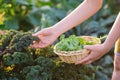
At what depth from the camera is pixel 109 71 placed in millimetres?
4551

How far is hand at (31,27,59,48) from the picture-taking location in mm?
2871

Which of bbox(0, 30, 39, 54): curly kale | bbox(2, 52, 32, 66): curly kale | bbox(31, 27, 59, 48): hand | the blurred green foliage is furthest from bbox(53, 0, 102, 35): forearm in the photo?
the blurred green foliage

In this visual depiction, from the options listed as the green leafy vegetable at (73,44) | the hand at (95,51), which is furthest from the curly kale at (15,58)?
the hand at (95,51)

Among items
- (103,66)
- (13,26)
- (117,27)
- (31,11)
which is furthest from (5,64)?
(31,11)

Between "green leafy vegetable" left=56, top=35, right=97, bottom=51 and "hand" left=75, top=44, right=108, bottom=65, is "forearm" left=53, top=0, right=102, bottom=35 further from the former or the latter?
"hand" left=75, top=44, right=108, bottom=65

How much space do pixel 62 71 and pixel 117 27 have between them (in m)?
0.56

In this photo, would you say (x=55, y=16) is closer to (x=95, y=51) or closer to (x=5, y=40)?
(x=5, y=40)

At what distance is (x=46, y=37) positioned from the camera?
2900 mm

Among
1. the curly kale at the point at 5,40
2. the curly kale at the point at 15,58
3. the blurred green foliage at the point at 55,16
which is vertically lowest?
the curly kale at the point at 15,58

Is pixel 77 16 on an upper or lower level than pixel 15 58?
upper

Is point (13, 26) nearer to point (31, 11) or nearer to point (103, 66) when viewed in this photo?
point (31, 11)

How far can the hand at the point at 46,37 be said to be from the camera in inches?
113

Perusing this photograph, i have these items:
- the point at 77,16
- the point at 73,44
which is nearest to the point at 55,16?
the point at 77,16

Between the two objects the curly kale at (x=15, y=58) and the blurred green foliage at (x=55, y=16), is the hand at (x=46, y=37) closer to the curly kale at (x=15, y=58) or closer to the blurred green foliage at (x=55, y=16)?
the curly kale at (x=15, y=58)
